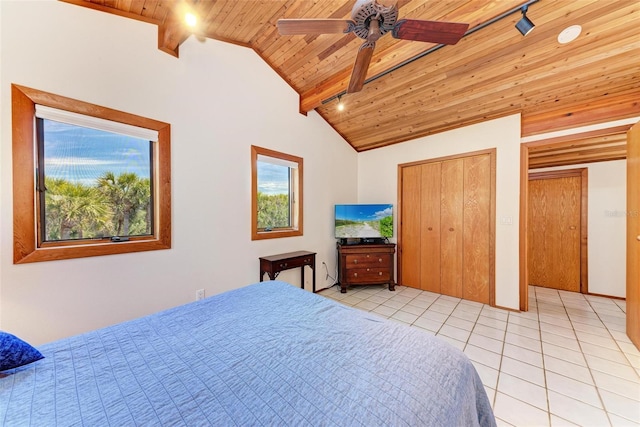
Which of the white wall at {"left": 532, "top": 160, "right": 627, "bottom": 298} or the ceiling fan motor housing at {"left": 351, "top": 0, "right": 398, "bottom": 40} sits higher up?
the ceiling fan motor housing at {"left": 351, "top": 0, "right": 398, "bottom": 40}

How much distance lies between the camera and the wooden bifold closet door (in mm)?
3164

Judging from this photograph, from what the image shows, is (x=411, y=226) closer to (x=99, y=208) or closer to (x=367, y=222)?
(x=367, y=222)

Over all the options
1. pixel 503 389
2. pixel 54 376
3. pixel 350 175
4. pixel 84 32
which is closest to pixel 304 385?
pixel 54 376

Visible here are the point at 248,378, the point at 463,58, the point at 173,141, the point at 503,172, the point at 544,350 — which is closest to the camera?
the point at 248,378

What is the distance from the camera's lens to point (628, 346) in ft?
6.97

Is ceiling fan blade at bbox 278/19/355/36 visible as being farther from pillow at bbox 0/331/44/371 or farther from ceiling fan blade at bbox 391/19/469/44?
pillow at bbox 0/331/44/371

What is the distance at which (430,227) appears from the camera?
3650 millimetres

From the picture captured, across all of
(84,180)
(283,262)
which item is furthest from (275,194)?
(84,180)

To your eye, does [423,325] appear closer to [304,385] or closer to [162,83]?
[304,385]

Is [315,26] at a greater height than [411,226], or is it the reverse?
[315,26]

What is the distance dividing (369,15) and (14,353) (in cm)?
219

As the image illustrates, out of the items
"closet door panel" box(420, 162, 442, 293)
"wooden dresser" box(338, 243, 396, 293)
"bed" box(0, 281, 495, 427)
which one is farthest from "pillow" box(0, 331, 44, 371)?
"closet door panel" box(420, 162, 442, 293)

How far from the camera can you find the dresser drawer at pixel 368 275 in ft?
11.9

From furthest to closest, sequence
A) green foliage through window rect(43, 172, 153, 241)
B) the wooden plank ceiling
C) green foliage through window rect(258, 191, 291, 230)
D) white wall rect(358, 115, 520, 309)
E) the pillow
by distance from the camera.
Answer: green foliage through window rect(258, 191, 291, 230), white wall rect(358, 115, 520, 309), the wooden plank ceiling, green foliage through window rect(43, 172, 153, 241), the pillow
